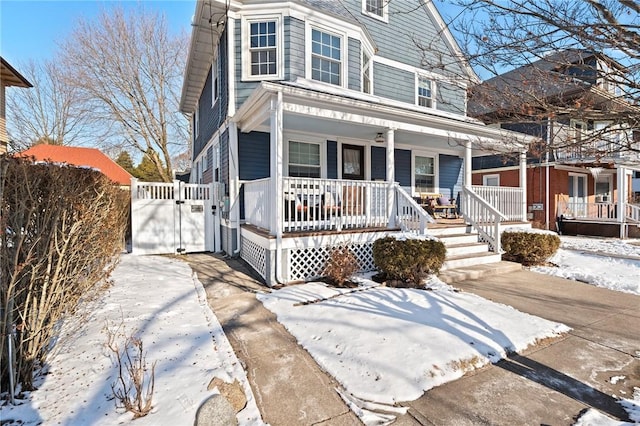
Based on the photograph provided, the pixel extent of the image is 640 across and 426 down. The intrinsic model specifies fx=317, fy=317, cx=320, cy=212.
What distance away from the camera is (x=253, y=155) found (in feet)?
27.0

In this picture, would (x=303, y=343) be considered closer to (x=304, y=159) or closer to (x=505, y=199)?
(x=304, y=159)

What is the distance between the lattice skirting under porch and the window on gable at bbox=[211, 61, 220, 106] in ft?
15.6

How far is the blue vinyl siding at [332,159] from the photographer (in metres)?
9.20

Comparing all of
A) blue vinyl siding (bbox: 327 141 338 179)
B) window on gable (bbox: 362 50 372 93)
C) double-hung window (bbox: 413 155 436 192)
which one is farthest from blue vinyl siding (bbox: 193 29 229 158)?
double-hung window (bbox: 413 155 436 192)

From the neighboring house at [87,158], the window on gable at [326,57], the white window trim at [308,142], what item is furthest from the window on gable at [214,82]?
the neighboring house at [87,158]

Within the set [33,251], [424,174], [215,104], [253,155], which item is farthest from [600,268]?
[215,104]

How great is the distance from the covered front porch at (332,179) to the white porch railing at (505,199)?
0.10 ft

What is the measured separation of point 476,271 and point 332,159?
4.83 meters

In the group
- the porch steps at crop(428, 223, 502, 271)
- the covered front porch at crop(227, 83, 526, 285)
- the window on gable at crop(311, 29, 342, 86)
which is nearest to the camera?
the covered front porch at crop(227, 83, 526, 285)

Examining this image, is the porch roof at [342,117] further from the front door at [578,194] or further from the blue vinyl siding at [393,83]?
the front door at [578,194]

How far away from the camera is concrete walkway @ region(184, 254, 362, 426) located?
237 centimetres

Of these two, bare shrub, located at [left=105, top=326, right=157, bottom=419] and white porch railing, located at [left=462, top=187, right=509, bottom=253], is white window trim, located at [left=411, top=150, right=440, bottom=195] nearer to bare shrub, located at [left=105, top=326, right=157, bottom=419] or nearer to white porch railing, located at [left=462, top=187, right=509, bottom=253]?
white porch railing, located at [left=462, top=187, right=509, bottom=253]

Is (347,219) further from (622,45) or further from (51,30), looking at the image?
(51,30)

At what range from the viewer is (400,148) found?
→ 10680 mm
